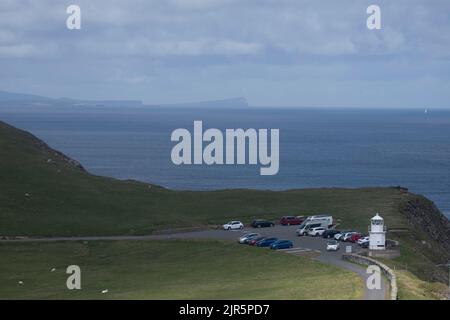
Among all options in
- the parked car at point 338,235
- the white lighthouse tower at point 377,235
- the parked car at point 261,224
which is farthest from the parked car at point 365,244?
the parked car at point 261,224

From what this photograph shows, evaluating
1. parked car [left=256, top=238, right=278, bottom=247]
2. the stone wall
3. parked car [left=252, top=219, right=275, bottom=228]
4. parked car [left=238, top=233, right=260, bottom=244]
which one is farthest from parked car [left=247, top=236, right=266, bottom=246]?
parked car [left=252, top=219, right=275, bottom=228]

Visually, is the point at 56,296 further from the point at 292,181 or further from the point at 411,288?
the point at 292,181

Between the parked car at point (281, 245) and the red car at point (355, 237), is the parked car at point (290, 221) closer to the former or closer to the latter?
the red car at point (355, 237)

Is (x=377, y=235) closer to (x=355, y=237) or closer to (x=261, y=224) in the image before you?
(x=355, y=237)

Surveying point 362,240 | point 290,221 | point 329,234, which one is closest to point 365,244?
point 362,240

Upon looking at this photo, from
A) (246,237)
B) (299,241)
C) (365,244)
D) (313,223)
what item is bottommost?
(299,241)

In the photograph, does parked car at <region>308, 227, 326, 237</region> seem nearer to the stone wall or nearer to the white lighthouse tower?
the white lighthouse tower
